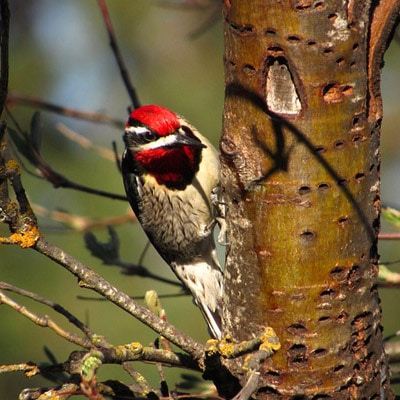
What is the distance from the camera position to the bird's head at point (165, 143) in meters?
3.31

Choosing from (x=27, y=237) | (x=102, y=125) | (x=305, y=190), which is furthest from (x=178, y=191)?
(x=102, y=125)

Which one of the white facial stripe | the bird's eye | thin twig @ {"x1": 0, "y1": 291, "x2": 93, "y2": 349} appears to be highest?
the bird's eye

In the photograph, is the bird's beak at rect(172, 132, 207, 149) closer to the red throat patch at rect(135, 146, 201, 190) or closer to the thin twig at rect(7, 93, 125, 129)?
the red throat patch at rect(135, 146, 201, 190)

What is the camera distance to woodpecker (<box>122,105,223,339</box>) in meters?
3.31

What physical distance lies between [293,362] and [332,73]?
2.46ft

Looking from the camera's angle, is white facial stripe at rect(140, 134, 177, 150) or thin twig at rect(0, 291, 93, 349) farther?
white facial stripe at rect(140, 134, 177, 150)

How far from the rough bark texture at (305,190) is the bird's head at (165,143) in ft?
4.37

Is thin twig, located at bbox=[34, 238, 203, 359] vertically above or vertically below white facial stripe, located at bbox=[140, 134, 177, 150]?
below

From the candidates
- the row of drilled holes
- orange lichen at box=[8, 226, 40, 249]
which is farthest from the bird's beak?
orange lichen at box=[8, 226, 40, 249]

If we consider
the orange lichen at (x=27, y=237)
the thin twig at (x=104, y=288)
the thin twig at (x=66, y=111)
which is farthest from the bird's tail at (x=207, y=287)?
the orange lichen at (x=27, y=237)

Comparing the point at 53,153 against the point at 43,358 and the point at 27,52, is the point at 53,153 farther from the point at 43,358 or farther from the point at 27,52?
the point at 43,358

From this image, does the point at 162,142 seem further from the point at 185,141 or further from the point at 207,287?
the point at 207,287

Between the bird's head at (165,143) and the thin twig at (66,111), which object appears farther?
the bird's head at (165,143)

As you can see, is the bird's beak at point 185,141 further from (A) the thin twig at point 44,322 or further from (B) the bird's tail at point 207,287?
(A) the thin twig at point 44,322
